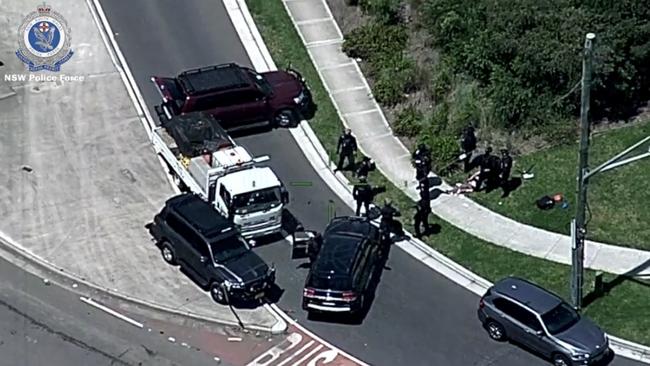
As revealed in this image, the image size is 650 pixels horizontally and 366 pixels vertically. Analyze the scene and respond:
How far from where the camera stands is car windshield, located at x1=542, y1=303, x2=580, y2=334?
3437cm

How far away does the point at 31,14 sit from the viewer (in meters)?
50.8

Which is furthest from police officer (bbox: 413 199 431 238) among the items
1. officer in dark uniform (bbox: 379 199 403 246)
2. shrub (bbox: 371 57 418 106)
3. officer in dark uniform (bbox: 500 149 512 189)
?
shrub (bbox: 371 57 418 106)

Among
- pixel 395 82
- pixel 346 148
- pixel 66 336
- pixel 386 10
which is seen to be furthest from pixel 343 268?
pixel 386 10

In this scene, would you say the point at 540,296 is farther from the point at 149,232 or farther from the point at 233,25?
the point at 233,25

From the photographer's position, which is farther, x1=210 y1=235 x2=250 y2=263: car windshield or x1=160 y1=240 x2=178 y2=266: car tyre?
x1=160 y1=240 x2=178 y2=266: car tyre

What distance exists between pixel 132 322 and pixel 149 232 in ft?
14.0

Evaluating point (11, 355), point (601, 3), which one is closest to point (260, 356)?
point (11, 355)

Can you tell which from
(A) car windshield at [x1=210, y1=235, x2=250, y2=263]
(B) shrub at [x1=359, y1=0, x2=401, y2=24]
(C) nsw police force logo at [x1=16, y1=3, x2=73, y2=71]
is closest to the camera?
(A) car windshield at [x1=210, y1=235, x2=250, y2=263]

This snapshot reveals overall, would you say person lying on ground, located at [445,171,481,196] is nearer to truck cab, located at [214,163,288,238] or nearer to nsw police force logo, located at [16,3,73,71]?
truck cab, located at [214,163,288,238]

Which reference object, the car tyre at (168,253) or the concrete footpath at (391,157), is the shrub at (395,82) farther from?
the car tyre at (168,253)

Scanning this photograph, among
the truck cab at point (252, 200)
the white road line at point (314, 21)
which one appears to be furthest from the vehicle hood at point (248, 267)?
the white road line at point (314, 21)

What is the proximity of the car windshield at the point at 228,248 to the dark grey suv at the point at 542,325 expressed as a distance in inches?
270

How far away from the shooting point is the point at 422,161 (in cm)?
4081

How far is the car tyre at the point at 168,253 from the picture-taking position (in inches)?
1501
